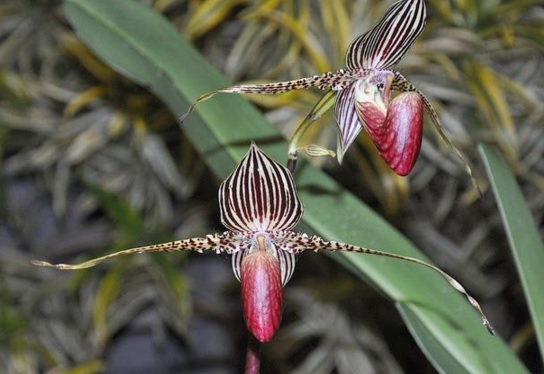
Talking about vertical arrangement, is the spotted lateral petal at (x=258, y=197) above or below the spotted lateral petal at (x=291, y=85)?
below

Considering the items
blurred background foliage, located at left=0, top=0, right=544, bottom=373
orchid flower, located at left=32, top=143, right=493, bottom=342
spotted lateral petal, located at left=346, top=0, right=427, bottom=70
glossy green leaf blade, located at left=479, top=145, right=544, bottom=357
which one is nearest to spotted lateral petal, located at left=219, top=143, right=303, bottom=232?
orchid flower, located at left=32, top=143, right=493, bottom=342

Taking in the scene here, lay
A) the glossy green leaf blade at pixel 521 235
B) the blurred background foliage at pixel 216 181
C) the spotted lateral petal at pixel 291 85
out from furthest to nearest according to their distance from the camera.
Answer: the blurred background foliage at pixel 216 181 → the glossy green leaf blade at pixel 521 235 → the spotted lateral petal at pixel 291 85

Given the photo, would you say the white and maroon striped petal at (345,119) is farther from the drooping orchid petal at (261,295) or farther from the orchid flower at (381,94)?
the drooping orchid petal at (261,295)

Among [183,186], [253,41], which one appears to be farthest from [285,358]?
[253,41]

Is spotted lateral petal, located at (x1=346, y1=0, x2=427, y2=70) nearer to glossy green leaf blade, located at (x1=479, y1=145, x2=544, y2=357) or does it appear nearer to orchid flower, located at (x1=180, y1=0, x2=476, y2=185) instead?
orchid flower, located at (x1=180, y1=0, x2=476, y2=185)

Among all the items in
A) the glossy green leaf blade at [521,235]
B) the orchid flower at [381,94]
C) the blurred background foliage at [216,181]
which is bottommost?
the blurred background foliage at [216,181]

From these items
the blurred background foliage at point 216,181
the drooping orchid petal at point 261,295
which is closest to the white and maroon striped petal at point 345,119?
the drooping orchid petal at point 261,295

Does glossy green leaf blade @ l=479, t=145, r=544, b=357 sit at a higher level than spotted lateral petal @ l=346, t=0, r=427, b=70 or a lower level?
lower
